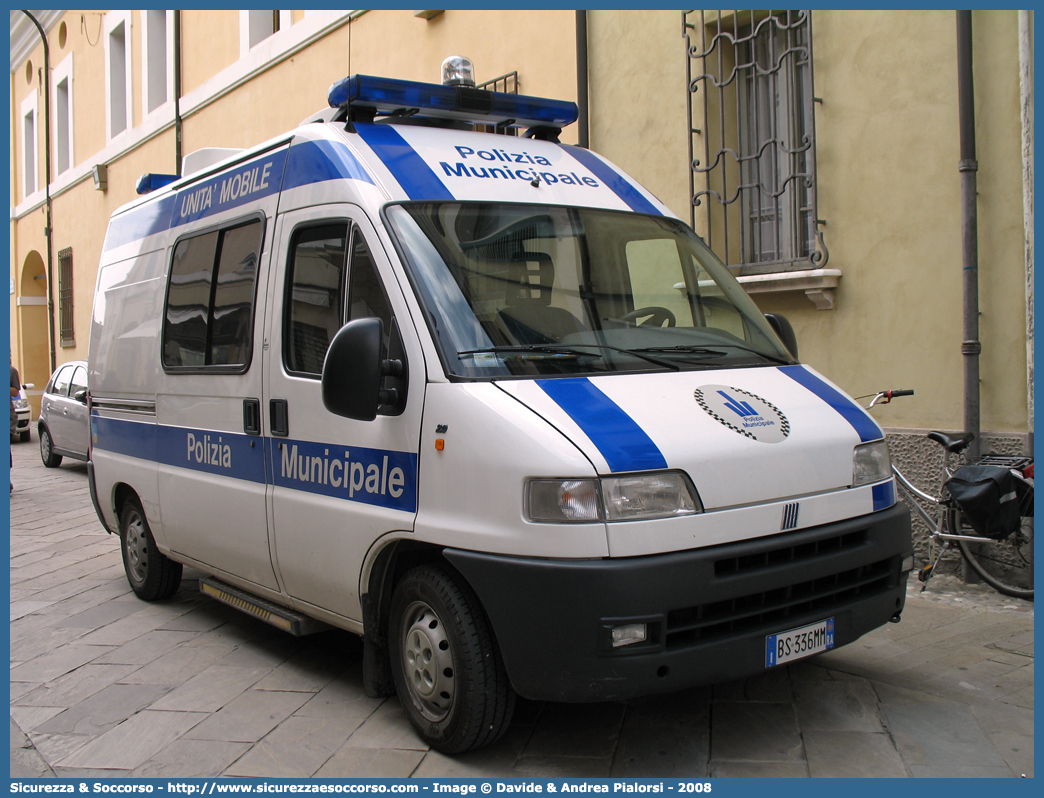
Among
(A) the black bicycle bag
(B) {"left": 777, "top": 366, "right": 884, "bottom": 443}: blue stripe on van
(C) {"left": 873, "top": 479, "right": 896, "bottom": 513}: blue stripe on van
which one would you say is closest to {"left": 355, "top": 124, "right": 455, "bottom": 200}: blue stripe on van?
(B) {"left": 777, "top": 366, "right": 884, "bottom": 443}: blue stripe on van

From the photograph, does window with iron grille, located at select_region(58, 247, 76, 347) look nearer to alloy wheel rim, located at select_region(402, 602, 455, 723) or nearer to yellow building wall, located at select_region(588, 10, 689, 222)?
yellow building wall, located at select_region(588, 10, 689, 222)

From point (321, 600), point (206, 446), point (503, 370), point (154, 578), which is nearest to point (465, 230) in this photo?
point (503, 370)

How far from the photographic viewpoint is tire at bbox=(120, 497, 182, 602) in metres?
6.05

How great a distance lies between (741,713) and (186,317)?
3.50 metres

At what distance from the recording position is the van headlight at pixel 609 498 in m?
3.17

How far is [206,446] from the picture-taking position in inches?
199

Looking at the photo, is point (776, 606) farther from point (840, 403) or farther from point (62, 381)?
point (62, 381)

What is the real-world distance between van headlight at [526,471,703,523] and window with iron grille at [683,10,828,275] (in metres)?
4.19

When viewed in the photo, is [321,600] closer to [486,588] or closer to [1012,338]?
[486,588]

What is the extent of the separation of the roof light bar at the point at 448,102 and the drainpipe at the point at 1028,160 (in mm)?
2747

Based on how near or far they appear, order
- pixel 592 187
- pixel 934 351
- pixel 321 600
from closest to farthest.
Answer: pixel 321 600 → pixel 592 187 → pixel 934 351

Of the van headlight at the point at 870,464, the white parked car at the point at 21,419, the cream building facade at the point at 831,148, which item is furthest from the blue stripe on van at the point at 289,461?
the white parked car at the point at 21,419

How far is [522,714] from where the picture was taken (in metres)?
4.04

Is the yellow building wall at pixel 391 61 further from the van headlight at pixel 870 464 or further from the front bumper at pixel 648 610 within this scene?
the front bumper at pixel 648 610
